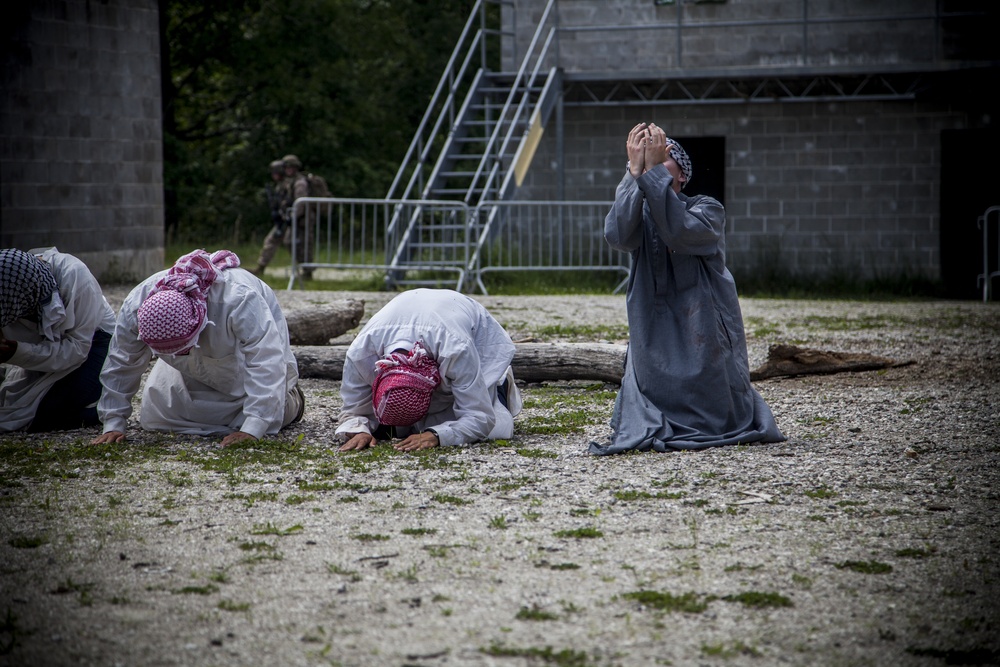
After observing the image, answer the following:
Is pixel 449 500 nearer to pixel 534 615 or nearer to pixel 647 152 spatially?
pixel 534 615

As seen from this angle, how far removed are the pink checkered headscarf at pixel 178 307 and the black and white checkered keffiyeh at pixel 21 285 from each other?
0.96 m

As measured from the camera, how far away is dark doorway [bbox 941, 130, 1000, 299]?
1752 cm

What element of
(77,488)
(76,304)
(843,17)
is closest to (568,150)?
(843,17)

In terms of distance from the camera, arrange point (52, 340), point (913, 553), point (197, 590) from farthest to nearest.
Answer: point (52, 340)
point (913, 553)
point (197, 590)

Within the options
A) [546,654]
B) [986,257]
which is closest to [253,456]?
[546,654]

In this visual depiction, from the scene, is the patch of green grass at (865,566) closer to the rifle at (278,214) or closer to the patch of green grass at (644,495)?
the patch of green grass at (644,495)

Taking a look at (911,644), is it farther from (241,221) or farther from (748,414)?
(241,221)

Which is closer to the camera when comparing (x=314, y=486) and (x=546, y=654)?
(x=546, y=654)

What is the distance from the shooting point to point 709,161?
18766 mm

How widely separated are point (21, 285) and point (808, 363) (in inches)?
223

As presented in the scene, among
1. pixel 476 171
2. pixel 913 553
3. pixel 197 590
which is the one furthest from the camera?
pixel 476 171

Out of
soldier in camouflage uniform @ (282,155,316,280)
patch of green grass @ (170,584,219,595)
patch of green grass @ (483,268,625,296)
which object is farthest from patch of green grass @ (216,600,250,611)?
soldier in camouflage uniform @ (282,155,316,280)

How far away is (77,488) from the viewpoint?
18.7ft

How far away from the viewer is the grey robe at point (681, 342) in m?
6.42
